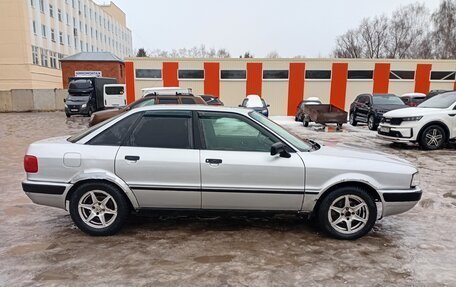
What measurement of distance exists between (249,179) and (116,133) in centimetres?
165

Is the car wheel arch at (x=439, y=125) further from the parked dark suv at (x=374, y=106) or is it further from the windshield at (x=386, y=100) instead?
the windshield at (x=386, y=100)

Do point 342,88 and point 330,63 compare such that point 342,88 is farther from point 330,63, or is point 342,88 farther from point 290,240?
point 290,240

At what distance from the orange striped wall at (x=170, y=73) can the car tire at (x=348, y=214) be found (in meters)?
21.2

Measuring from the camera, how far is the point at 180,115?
4.23 m

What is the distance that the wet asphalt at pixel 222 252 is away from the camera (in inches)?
127

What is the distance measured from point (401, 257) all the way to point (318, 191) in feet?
3.53

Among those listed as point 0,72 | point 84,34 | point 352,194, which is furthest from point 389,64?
point 84,34

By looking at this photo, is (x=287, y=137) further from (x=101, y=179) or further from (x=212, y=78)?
(x=212, y=78)

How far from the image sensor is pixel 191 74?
24188mm

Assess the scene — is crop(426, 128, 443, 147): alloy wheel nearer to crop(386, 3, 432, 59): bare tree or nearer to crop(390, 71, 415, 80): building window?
crop(390, 71, 415, 80): building window

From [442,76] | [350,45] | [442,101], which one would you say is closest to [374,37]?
[350,45]

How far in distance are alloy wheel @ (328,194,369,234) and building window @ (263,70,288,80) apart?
21038 millimetres

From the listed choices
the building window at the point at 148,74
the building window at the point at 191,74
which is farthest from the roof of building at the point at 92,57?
the building window at the point at 191,74

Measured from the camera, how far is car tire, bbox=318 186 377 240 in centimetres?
400
